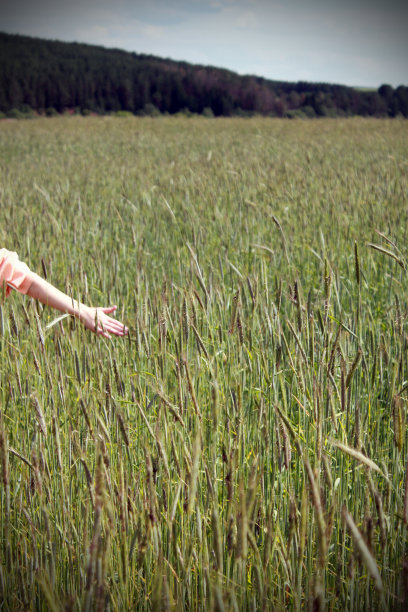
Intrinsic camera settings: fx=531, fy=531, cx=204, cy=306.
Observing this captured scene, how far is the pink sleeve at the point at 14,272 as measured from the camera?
181 centimetres

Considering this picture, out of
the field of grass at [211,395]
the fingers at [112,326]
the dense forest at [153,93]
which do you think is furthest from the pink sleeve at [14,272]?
the dense forest at [153,93]

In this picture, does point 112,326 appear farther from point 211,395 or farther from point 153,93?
point 153,93

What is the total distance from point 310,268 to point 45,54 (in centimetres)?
6643

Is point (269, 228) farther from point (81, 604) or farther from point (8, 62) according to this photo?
point (8, 62)

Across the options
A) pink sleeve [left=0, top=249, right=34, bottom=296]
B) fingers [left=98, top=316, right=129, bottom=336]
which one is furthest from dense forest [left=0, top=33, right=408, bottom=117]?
fingers [left=98, top=316, right=129, bottom=336]

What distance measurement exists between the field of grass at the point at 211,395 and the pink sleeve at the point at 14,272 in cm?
14

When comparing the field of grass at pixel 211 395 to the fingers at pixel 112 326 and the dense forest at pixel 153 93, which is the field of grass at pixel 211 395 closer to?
the fingers at pixel 112 326

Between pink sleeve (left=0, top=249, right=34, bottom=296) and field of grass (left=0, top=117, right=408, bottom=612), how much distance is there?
0.14m

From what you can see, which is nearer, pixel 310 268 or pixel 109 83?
pixel 310 268

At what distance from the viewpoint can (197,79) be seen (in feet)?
141

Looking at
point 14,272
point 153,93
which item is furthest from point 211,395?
point 153,93

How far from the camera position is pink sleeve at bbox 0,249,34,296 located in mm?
1811

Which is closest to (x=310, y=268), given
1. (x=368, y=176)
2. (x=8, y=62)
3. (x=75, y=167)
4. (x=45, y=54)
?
(x=368, y=176)

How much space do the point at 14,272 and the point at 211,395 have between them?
103cm
